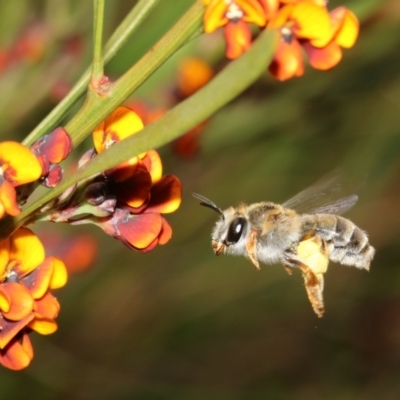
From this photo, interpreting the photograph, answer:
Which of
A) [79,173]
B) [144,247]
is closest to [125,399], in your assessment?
[144,247]

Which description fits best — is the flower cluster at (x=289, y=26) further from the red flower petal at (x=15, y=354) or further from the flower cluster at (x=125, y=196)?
the red flower petal at (x=15, y=354)

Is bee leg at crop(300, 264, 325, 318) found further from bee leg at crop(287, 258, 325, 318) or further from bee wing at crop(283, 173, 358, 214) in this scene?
bee wing at crop(283, 173, 358, 214)

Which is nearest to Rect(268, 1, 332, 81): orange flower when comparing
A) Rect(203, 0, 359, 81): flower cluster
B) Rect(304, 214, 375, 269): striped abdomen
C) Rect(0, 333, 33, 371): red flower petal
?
Rect(203, 0, 359, 81): flower cluster

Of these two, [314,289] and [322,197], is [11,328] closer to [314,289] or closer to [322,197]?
[314,289]

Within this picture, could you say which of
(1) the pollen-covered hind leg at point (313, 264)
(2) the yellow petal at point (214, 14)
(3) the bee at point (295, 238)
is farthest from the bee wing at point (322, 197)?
(2) the yellow petal at point (214, 14)

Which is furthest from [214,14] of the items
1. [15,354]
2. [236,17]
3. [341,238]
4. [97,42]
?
[341,238]

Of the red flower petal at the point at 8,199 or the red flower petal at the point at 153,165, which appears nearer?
the red flower petal at the point at 8,199

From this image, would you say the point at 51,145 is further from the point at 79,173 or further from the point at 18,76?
the point at 18,76

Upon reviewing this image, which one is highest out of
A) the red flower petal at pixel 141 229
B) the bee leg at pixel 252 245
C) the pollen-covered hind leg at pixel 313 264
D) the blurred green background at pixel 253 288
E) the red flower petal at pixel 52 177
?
the red flower petal at pixel 52 177
